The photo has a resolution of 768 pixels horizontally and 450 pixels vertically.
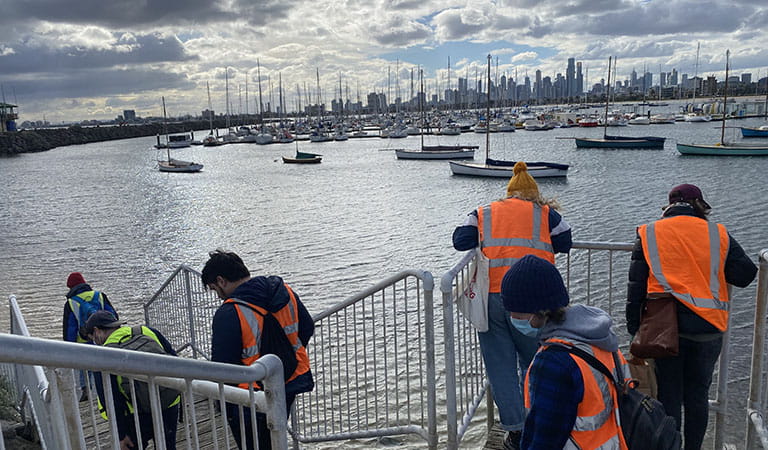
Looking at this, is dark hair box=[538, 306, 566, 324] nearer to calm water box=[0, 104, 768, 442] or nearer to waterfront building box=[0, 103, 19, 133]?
calm water box=[0, 104, 768, 442]

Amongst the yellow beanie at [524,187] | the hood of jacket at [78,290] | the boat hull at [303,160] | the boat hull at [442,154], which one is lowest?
the boat hull at [303,160]

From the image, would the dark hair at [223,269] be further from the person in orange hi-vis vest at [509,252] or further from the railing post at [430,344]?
the person in orange hi-vis vest at [509,252]

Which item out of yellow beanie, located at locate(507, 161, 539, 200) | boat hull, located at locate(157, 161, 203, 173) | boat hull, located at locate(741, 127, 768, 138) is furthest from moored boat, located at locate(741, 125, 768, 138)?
yellow beanie, located at locate(507, 161, 539, 200)

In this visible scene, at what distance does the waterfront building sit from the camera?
327 feet

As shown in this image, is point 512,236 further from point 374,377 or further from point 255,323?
point 374,377

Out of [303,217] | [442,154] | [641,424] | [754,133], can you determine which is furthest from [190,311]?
[754,133]

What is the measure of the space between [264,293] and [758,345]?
326cm

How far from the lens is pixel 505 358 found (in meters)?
3.89

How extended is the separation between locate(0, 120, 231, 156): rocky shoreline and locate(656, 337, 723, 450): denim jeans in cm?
10968

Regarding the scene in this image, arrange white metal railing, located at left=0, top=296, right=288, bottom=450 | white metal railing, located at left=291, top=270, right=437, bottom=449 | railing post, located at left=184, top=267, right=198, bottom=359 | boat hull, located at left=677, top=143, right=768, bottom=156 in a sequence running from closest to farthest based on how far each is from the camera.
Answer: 1. white metal railing, located at left=0, top=296, right=288, bottom=450
2. white metal railing, located at left=291, top=270, right=437, bottom=449
3. railing post, located at left=184, top=267, right=198, bottom=359
4. boat hull, located at left=677, top=143, right=768, bottom=156

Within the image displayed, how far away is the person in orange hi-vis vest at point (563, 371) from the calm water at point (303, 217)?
646cm

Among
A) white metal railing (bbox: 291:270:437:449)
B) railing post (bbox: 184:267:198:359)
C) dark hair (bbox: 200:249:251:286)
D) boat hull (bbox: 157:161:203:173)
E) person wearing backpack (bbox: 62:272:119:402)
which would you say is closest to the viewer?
dark hair (bbox: 200:249:251:286)

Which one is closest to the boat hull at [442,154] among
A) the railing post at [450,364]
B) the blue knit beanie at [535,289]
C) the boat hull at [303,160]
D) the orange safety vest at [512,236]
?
the boat hull at [303,160]

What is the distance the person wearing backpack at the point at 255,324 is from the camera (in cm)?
324
